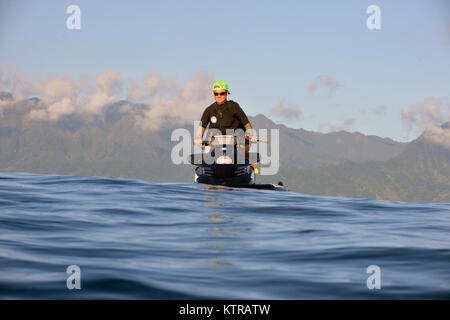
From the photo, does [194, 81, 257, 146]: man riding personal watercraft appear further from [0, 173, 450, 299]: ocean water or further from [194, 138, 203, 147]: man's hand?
[0, 173, 450, 299]: ocean water

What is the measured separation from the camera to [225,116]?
Answer: 682 inches

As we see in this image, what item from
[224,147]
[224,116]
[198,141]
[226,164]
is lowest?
[226,164]

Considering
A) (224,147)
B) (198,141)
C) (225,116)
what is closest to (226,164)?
(224,147)

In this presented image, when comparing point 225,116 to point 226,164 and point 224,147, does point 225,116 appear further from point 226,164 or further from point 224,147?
point 226,164

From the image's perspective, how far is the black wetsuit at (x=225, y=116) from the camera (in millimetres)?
17297

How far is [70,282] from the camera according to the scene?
210 inches

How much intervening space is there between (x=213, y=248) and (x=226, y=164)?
9685 millimetres

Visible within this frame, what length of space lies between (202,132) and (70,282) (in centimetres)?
1247

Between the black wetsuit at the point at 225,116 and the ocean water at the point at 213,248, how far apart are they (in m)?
4.09

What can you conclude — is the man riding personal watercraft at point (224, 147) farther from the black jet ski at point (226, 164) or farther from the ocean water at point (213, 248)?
the ocean water at point (213, 248)

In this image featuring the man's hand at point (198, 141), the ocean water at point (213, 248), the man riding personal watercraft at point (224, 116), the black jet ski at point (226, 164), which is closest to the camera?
the ocean water at point (213, 248)

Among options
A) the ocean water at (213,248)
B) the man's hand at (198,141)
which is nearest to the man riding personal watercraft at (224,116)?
the man's hand at (198,141)
